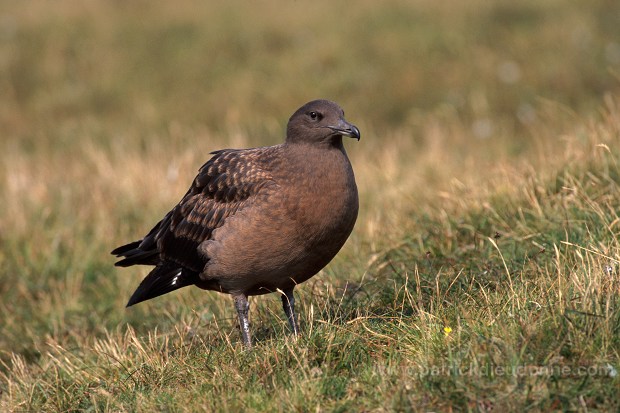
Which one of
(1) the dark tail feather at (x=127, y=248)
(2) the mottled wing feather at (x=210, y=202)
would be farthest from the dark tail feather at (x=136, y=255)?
(2) the mottled wing feather at (x=210, y=202)

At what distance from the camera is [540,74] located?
12891 millimetres

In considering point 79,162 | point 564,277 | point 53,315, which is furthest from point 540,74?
point 564,277

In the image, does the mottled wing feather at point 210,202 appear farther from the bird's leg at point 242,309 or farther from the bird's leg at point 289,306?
the bird's leg at point 289,306

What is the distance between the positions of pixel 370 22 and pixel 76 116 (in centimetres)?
484

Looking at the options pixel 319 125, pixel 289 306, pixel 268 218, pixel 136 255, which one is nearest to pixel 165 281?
pixel 136 255

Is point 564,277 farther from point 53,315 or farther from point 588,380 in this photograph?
point 53,315

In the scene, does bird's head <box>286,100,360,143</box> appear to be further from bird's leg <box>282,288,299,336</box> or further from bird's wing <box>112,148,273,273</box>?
bird's leg <box>282,288,299,336</box>

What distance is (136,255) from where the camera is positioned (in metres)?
6.11

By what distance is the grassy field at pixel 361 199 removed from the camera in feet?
13.4

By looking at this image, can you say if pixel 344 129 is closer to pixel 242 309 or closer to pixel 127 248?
pixel 242 309

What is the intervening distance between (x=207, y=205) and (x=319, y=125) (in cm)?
87

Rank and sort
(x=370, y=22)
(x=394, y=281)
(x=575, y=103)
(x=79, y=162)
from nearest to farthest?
1. (x=394, y=281)
2. (x=79, y=162)
3. (x=575, y=103)
4. (x=370, y=22)

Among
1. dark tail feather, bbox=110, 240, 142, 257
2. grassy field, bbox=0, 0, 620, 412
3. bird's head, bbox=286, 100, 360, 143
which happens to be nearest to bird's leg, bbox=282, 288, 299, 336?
grassy field, bbox=0, 0, 620, 412

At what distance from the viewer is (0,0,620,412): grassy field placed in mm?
4090
